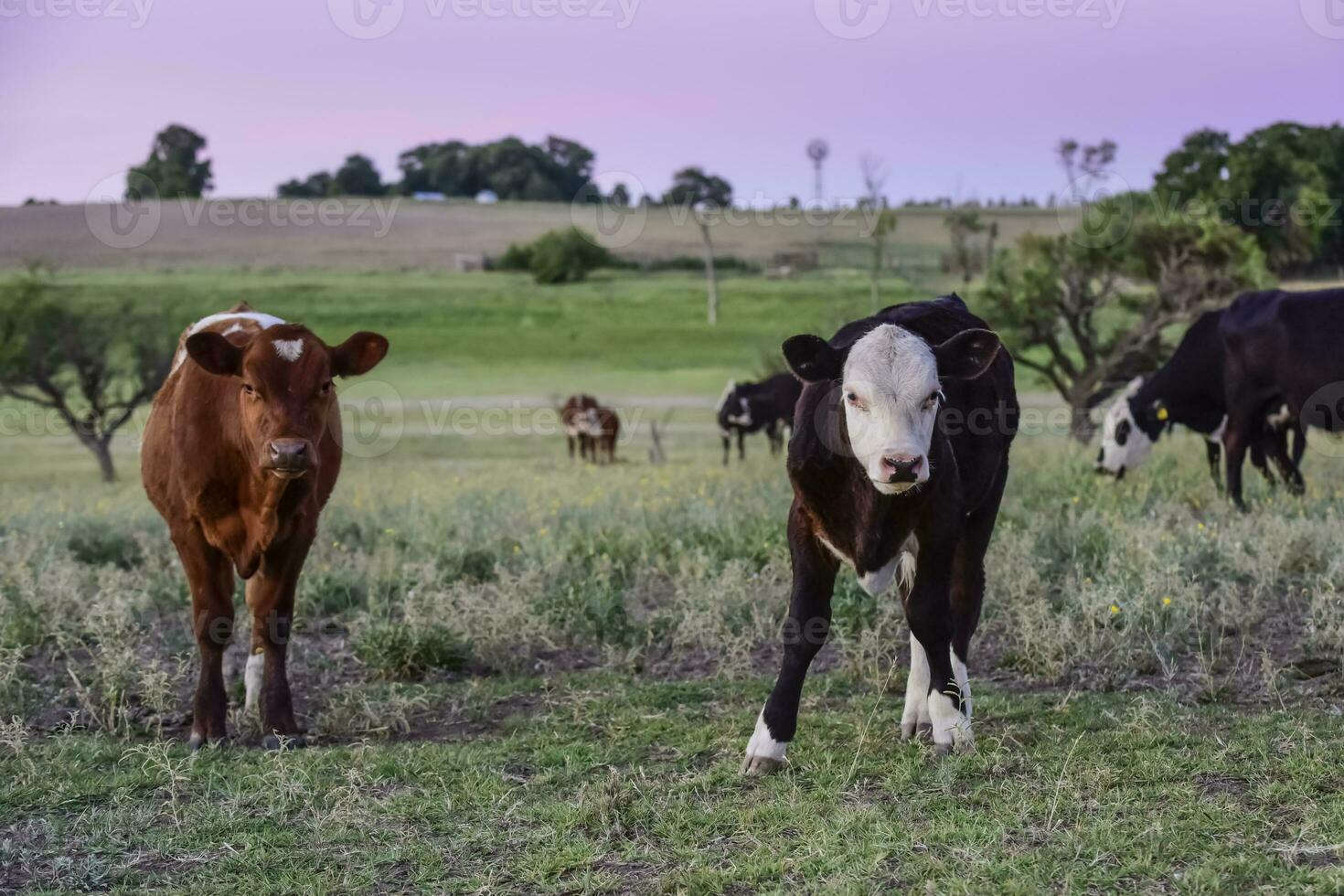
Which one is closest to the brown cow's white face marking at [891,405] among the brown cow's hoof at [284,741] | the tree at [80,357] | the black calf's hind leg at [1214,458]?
the brown cow's hoof at [284,741]

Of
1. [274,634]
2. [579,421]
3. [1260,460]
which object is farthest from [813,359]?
[579,421]

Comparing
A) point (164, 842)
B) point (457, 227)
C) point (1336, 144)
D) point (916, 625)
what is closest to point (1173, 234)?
point (1336, 144)

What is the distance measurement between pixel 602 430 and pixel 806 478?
2389cm

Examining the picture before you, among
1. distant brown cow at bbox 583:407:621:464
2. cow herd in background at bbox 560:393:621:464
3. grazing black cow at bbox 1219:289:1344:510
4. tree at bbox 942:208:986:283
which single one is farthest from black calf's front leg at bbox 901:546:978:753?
tree at bbox 942:208:986:283

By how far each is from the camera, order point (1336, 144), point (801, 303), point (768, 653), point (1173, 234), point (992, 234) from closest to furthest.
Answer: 1. point (768, 653)
2. point (1173, 234)
3. point (992, 234)
4. point (1336, 144)
5. point (801, 303)

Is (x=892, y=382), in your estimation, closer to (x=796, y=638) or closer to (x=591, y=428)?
(x=796, y=638)

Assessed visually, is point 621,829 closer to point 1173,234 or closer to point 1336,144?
point 1173,234

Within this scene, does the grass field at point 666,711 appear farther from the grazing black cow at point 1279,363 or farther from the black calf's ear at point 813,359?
the black calf's ear at point 813,359

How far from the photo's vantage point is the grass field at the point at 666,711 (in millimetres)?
4559

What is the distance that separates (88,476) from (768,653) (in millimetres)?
27161

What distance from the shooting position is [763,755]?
5512 mm

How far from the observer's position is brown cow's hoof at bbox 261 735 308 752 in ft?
20.1

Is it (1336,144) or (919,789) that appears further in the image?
(1336,144)

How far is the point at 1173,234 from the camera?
102ft
